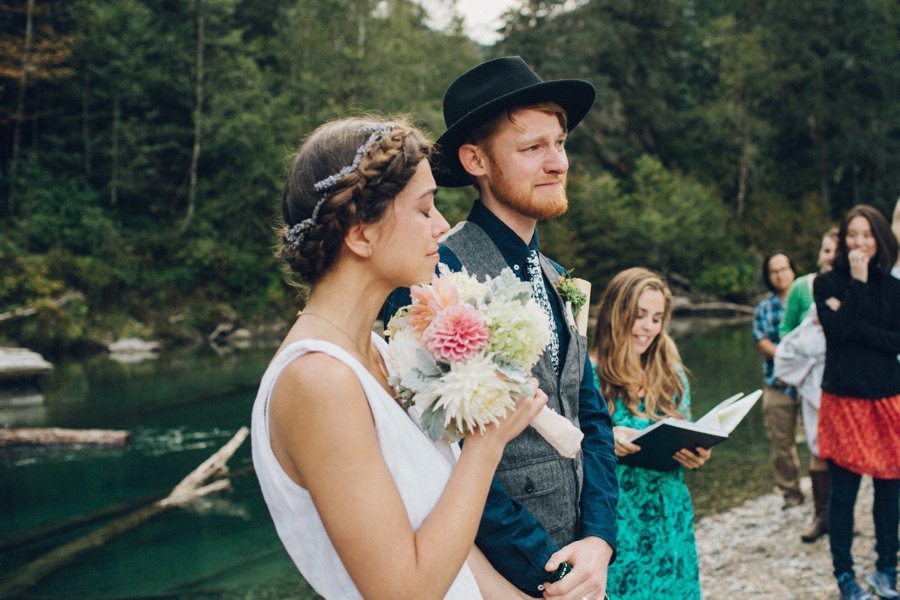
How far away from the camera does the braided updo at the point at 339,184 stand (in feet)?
5.75

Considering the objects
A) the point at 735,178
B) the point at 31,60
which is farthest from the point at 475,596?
the point at 735,178

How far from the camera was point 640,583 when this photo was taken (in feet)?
11.2

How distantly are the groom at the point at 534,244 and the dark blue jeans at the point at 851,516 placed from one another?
279cm

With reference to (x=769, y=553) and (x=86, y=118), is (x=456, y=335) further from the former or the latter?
(x=86, y=118)

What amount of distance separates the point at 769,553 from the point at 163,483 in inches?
270

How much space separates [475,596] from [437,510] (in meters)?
0.31

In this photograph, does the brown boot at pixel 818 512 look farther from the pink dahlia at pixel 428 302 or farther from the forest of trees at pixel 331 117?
the forest of trees at pixel 331 117

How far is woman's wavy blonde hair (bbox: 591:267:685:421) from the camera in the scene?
12.7ft

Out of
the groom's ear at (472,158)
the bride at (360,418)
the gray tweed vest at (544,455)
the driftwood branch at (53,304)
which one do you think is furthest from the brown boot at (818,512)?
the driftwood branch at (53,304)

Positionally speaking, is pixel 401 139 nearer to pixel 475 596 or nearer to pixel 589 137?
pixel 475 596

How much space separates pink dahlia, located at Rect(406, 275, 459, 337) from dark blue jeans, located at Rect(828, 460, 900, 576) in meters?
3.81

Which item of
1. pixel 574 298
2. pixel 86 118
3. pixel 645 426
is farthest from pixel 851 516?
pixel 86 118

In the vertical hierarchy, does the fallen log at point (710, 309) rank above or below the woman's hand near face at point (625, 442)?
below

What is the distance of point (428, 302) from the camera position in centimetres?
185
